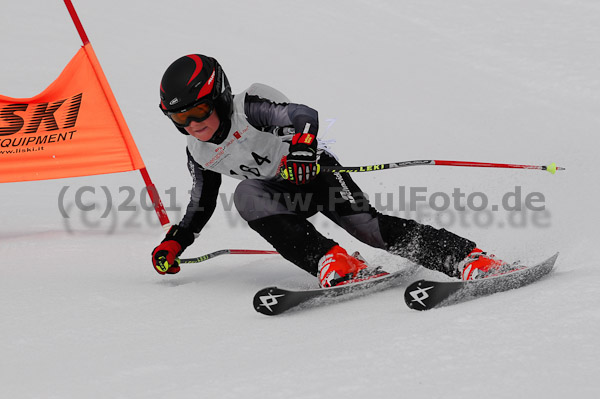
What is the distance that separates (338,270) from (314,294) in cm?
17

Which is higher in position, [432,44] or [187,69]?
[432,44]

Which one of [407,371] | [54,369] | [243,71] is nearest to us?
[407,371]

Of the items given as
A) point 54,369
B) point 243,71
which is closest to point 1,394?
point 54,369

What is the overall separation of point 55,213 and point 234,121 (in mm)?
2324

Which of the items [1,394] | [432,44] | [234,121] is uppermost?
[432,44]

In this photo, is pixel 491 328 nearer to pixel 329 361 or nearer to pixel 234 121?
pixel 329 361

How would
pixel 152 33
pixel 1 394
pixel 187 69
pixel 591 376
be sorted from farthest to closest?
pixel 152 33 < pixel 187 69 < pixel 1 394 < pixel 591 376

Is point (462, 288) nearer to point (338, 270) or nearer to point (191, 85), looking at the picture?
point (338, 270)

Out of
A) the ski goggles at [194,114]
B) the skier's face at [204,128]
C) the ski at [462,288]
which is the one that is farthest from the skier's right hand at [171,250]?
the ski at [462,288]

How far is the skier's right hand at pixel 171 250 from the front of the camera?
337 centimetres

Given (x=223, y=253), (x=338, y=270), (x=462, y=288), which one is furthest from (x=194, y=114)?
(x=462, y=288)

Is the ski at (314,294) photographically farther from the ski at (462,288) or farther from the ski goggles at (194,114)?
the ski goggles at (194,114)

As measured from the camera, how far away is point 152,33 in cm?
924

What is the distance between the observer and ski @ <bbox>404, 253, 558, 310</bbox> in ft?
7.98
